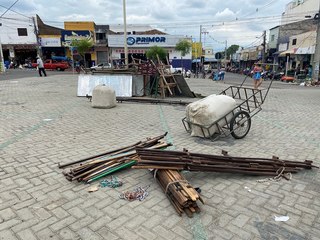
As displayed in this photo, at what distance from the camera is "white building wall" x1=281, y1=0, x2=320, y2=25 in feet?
117

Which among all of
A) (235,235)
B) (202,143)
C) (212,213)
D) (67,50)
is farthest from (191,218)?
(67,50)

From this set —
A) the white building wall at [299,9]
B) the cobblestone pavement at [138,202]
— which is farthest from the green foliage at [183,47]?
the cobblestone pavement at [138,202]

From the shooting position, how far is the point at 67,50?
44.5 m

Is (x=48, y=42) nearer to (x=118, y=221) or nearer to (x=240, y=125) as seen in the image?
(x=240, y=125)

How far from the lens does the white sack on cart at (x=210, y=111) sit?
17.7ft

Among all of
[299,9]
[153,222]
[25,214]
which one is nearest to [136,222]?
[153,222]

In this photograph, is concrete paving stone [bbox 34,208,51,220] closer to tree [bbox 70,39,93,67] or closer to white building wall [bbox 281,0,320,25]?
tree [bbox 70,39,93,67]

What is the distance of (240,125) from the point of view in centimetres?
584

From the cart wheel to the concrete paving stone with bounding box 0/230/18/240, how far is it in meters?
4.42

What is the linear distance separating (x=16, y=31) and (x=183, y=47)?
2845cm

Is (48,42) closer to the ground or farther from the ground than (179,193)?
farther from the ground

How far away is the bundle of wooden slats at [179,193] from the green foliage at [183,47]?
3765 centimetres

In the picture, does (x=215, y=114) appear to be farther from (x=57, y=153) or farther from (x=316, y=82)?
(x=316, y=82)

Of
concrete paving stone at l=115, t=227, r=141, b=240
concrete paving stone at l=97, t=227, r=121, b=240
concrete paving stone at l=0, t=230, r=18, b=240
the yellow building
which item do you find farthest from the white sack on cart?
the yellow building
